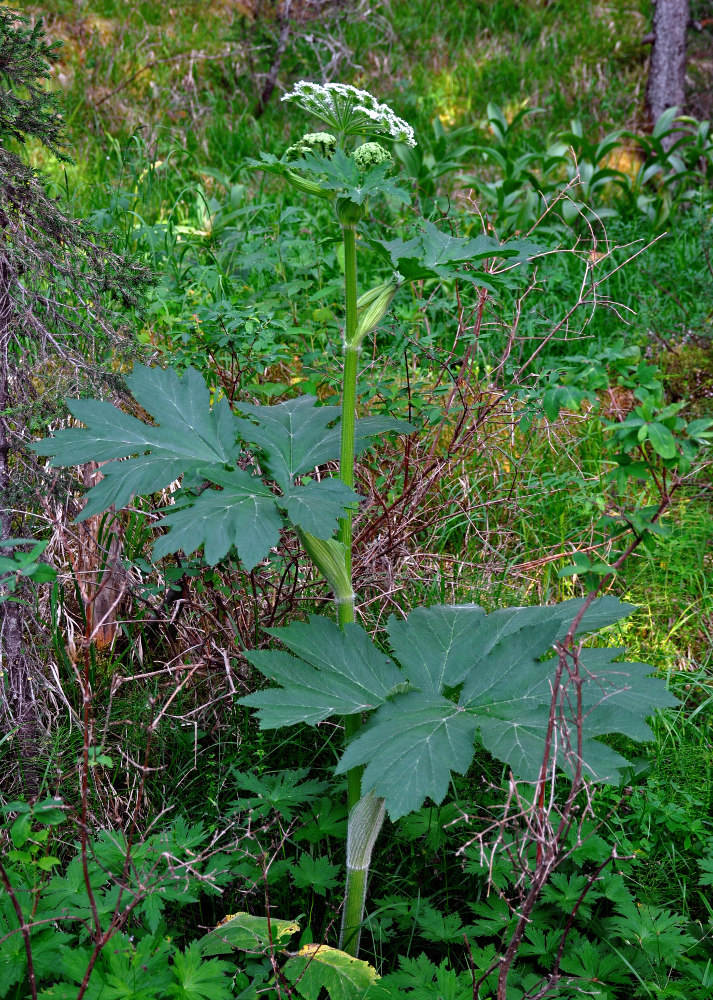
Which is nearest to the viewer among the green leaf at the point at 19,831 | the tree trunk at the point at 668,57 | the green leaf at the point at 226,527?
the green leaf at the point at 226,527

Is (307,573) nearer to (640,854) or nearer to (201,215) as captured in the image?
(640,854)

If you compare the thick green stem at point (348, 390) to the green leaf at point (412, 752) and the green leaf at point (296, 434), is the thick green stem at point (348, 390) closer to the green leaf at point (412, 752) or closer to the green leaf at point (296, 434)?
the green leaf at point (296, 434)

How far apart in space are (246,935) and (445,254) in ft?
4.72

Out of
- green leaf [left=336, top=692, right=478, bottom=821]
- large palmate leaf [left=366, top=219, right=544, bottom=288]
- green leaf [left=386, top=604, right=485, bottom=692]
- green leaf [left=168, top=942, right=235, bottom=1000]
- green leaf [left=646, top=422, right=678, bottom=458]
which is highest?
large palmate leaf [left=366, top=219, right=544, bottom=288]

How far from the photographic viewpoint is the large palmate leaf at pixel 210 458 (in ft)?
5.02

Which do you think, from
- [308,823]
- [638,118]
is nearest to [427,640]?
[308,823]

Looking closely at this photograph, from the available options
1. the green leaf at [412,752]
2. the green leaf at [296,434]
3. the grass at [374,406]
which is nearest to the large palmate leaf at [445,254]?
the green leaf at [296,434]

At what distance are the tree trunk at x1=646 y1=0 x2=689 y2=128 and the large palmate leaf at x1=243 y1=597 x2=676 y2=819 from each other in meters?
5.99

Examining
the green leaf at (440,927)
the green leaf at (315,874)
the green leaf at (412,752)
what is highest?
the green leaf at (412,752)

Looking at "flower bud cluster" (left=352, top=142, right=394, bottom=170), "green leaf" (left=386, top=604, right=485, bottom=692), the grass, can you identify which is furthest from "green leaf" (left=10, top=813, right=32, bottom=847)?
"flower bud cluster" (left=352, top=142, right=394, bottom=170)

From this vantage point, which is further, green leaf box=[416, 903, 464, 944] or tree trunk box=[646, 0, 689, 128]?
tree trunk box=[646, 0, 689, 128]

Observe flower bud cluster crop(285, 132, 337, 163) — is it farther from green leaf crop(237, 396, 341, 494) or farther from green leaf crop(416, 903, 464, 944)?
green leaf crop(416, 903, 464, 944)

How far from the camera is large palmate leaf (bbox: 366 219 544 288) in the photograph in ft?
5.38

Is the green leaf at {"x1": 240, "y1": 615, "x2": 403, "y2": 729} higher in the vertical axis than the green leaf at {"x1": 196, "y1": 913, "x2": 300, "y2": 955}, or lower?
higher
